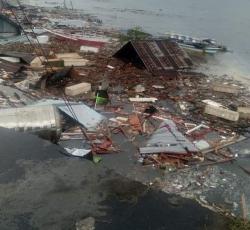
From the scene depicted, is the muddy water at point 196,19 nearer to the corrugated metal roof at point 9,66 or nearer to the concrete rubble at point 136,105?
the concrete rubble at point 136,105

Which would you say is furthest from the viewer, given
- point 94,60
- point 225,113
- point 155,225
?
point 94,60

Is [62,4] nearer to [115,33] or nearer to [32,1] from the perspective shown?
[32,1]

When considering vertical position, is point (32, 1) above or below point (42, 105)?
below

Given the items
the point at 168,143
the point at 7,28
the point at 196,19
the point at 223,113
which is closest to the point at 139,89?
the point at 223,113

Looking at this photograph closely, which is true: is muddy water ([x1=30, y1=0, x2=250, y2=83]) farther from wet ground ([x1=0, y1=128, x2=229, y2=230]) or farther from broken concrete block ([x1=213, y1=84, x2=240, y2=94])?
wet ground ([x1=0, y1=128, x2=229, y2=230])

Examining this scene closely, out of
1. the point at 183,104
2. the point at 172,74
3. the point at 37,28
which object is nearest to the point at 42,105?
the point at 183,104

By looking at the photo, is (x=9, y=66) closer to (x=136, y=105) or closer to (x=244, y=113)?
(x=136, y=105)

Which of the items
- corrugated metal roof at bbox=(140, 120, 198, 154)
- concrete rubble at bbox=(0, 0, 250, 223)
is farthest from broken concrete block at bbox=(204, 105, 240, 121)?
corrugated metal roof at bbox=(140, 120, 198, 154)
